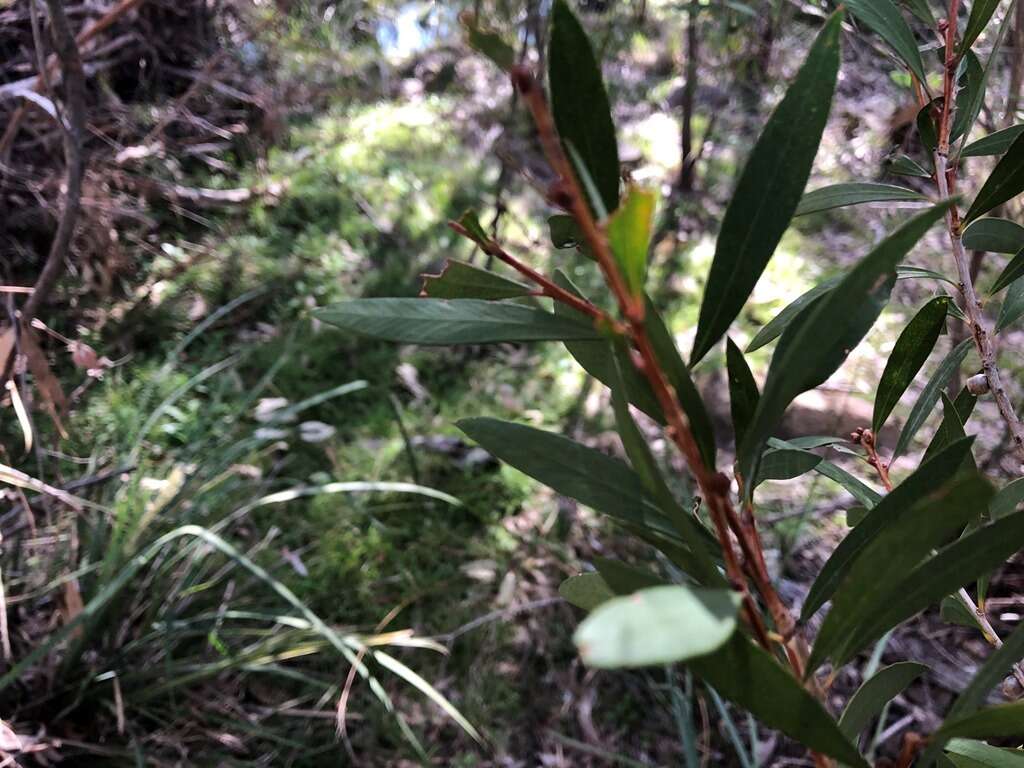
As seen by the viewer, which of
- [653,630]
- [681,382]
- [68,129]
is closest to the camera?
[653,630]

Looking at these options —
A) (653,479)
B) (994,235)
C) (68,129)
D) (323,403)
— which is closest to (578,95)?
(653,479)

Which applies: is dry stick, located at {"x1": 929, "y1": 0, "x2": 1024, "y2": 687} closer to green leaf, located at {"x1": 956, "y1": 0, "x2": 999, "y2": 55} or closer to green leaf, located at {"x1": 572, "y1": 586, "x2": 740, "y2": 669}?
green leaf, located at {"x1": 956, "y1": 0, "x2": 999, "y2": 55}

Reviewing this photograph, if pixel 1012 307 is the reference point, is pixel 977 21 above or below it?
above

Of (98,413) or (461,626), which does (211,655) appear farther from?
(98,413)

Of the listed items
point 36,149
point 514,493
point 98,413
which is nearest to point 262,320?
point 98,413

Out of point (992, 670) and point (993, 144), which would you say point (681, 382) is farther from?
point (993, 144)

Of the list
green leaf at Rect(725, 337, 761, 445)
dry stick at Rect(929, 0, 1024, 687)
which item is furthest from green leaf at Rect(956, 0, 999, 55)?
green leaf at Rect(725, 337, 761, 445)

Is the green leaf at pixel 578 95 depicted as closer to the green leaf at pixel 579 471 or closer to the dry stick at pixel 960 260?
the green leaf at pixel 579 471
